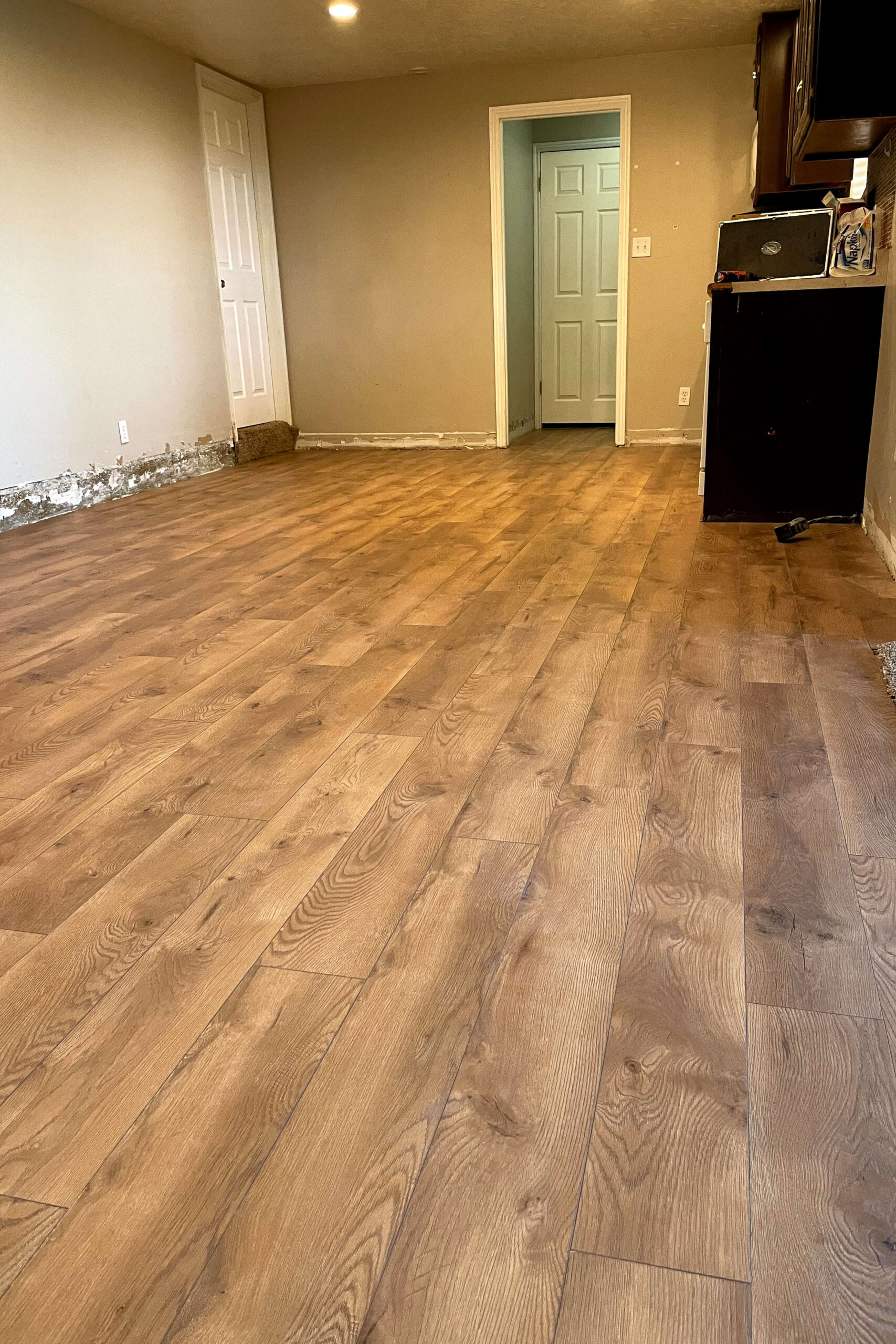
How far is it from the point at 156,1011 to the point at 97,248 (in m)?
4.84

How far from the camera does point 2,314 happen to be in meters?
4.48

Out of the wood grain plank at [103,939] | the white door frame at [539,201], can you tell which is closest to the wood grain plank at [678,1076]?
the wood grain plank at [103,939]

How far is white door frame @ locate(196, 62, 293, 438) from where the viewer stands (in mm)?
6180

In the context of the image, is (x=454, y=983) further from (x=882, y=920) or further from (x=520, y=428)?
(x=520, y=428)

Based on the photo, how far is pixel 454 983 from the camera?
127 centimetres

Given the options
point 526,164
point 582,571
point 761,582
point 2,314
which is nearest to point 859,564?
point 761,582

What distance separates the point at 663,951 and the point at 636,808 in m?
0.41

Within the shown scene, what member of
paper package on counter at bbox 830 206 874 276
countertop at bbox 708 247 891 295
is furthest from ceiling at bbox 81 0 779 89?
countertop at bbox 708 247 891 295

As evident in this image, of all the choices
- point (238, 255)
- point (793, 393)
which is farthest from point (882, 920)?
point (238, 255)

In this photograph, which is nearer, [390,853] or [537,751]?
[390,853]

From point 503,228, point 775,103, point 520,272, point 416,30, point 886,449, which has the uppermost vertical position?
point 416,30

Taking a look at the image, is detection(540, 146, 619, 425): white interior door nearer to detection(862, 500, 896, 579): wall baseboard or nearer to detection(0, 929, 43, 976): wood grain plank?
detection(862, 500, 896, 579): wall baseboard

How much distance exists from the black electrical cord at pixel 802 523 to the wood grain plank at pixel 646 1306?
3026 millimetres

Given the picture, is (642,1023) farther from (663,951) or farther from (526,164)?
(526,164)
